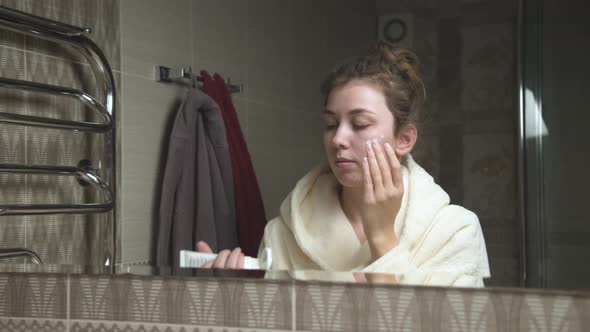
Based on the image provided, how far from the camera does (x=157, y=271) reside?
110cm

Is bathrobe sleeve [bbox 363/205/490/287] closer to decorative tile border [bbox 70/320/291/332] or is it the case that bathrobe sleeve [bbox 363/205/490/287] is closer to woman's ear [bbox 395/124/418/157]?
woman's ear [bbox 395/124/418/157]

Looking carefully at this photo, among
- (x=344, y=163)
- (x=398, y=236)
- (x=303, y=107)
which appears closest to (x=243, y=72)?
(x=303, y=107)

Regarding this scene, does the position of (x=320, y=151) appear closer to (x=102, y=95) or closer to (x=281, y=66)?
(x=281, y=66)

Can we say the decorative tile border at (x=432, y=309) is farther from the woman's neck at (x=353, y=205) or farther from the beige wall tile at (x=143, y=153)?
the beige wall tile at (x=143, y=153)

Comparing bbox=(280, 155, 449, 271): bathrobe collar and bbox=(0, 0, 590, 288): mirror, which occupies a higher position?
bbox=(0, 0, 590, 288): mirror

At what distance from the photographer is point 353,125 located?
3.43 feet

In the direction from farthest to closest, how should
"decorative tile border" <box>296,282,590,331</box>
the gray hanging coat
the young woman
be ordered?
the gray hanging coat → the young woman → "decorative tile border" <box>296,282,590,331</box>

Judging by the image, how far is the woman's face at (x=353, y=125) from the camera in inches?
40.7

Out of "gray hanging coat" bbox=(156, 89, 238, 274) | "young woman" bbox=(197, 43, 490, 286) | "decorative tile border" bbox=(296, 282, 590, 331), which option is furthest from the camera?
"gray hanging coat" bbox=(156, 89, 238, 274)

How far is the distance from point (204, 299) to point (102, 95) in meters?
0.44

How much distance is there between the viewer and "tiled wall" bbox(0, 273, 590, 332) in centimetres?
90

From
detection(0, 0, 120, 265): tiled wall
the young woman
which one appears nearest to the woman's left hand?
the young woman

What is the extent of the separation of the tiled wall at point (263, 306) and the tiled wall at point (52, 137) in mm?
86

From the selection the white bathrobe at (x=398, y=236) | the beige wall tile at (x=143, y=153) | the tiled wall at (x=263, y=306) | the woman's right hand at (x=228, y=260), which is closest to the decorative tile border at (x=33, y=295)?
the tiled wall at (x=263, y=306)
